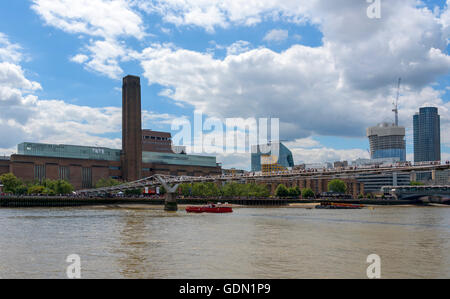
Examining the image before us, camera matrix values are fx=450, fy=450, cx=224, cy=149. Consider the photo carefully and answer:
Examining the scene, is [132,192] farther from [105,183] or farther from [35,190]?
[35,190]

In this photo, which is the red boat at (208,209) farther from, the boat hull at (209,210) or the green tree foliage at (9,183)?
the green tree foliage at (9,183)

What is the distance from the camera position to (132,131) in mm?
178375

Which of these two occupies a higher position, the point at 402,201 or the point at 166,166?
the point at 166,166

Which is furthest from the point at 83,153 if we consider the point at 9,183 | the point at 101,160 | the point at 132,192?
the point at 9,183

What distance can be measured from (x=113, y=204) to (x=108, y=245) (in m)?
95.3

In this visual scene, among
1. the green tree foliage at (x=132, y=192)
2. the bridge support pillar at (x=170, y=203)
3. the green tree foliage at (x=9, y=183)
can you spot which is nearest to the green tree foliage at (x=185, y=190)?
the green tree foliage at (x=132, y=192)

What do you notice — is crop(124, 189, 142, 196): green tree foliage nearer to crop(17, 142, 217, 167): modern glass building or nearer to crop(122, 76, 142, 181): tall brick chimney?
crop(122, 76, 142, 181): tall brick chimney

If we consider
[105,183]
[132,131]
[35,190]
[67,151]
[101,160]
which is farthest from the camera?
[132,131]

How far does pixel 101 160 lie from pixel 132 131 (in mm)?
16470

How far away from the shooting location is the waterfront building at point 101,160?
15438 cm

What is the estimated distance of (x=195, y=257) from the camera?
92.1 ft
